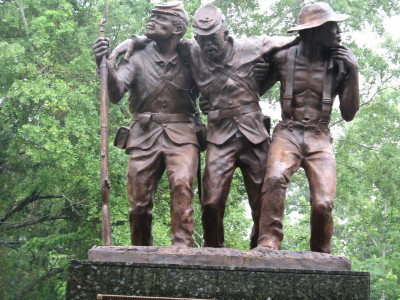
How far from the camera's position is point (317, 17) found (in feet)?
23.6

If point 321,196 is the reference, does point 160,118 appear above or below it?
above

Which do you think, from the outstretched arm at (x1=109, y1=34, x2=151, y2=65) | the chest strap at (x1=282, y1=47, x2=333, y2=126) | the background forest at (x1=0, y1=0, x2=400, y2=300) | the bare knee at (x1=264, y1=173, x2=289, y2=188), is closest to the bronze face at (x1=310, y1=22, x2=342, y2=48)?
the chest strap at (x1=282, y1=47, x2=333, y2=126)

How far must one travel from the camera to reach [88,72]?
19.0 metres

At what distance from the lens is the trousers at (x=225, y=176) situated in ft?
23.6

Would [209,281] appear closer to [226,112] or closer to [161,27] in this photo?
[226,112]

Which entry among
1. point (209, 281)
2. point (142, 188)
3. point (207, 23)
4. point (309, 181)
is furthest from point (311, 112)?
point (209, 281)

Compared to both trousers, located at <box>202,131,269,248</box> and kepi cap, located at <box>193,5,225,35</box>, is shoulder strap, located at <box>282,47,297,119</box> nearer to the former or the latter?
trousers, located at <box>202,131,269,248</box>

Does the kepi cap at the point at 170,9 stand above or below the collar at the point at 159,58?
above

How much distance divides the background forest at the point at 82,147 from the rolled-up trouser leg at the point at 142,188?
→ 26.7 ft

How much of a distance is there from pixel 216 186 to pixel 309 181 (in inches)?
31.5

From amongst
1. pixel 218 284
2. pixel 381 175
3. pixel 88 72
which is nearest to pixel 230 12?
pixel 88 72

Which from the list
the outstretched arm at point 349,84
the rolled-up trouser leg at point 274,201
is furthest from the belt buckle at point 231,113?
the outstretched arm at point 349,84

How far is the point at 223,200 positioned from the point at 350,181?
39.9 ft

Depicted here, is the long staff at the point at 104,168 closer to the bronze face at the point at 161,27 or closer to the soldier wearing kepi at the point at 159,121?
the soldier wearing kepi at the point at 159,121
